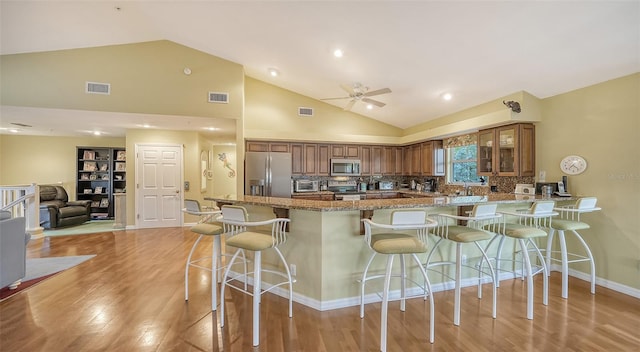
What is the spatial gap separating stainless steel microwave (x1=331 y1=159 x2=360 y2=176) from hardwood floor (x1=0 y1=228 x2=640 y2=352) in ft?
12.0

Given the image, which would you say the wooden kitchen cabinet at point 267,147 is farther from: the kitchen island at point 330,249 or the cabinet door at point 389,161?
the kitchen island at point 330,249

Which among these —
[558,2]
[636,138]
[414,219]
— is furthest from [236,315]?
[636,138]

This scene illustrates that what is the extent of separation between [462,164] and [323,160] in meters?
2.98

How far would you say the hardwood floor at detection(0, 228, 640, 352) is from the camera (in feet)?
6.85

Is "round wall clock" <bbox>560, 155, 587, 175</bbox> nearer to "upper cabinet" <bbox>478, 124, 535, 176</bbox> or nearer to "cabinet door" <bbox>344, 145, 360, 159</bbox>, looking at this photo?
"upper cabinet" <bbox>478, 124, 535, 176</bbox>

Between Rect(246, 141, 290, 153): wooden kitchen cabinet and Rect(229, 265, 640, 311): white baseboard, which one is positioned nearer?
Rect(229, 265, 640, 311): white baseboard

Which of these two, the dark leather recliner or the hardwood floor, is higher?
the dark leather recliner

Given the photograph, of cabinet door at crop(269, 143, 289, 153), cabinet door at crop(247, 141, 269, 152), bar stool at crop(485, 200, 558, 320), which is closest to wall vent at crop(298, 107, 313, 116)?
cabinet door at crop(269, 143, 289, 153)

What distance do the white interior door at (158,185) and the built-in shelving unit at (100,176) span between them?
76.5 inches

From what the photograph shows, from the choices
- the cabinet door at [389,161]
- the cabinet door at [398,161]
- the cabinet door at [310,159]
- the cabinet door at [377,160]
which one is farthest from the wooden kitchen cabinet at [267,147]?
the cabinet door at [398,161]

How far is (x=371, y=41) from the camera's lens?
3.52 meters

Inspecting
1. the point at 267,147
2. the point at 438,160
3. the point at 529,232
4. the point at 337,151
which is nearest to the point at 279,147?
the point at 267,147

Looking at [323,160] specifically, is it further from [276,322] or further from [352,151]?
[276,322]

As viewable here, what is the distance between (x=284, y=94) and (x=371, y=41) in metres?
3.02
